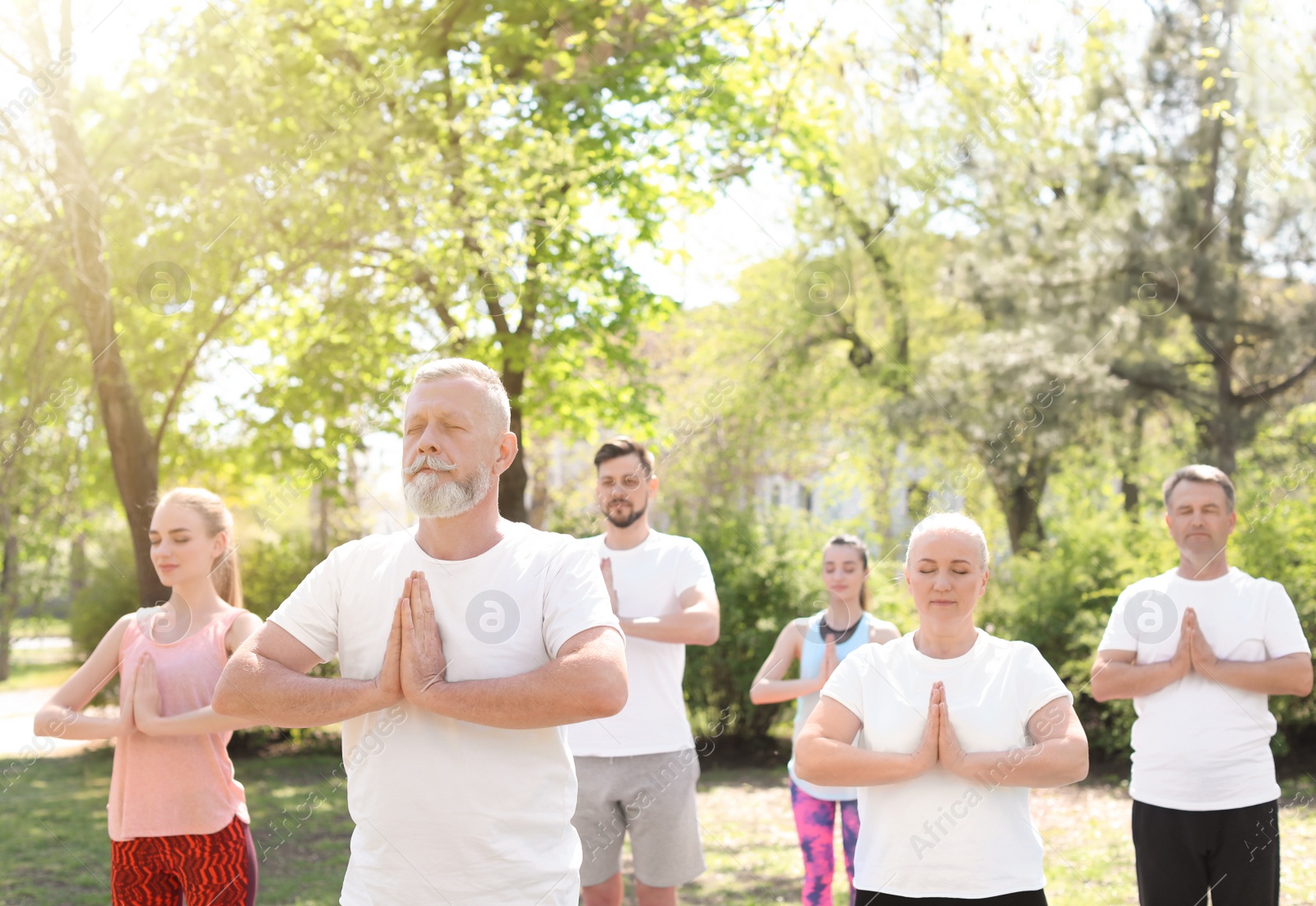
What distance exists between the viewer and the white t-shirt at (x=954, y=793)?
3.02 m

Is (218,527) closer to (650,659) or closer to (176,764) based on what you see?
(176,764)

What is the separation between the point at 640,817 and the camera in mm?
4715

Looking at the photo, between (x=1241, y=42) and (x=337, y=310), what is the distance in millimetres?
10974

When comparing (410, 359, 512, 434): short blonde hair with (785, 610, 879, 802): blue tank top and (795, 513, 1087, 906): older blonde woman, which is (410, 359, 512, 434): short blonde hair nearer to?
(795, 513, 1087, 906): older blonde woman

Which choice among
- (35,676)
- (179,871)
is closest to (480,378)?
(179,871)

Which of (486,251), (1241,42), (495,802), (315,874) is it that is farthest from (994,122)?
(495,802)

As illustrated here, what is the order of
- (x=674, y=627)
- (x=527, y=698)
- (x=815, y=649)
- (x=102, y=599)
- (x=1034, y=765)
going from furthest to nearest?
(x=102, y=599), (x=815, y=649), (x=674, y=627), (x=1034, y=765), (x=527, y=698)

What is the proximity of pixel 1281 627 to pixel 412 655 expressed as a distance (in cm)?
334

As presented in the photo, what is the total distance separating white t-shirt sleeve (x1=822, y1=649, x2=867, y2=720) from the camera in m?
3.21

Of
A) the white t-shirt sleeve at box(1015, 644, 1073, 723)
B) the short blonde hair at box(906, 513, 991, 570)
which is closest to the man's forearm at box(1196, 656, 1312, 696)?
the white t-shirt sleeve at box(1015, 644, 1073, 723)

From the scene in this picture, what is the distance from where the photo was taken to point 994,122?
1788 centimetres

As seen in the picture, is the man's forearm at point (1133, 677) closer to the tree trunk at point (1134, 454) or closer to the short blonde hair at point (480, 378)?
the short blonde hair at point (480, 378)

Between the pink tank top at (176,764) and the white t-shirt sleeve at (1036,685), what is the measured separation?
2.60 m

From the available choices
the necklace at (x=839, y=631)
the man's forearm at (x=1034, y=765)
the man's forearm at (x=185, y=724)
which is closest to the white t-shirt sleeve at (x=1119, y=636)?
the necklace at (x=839, y=631)
